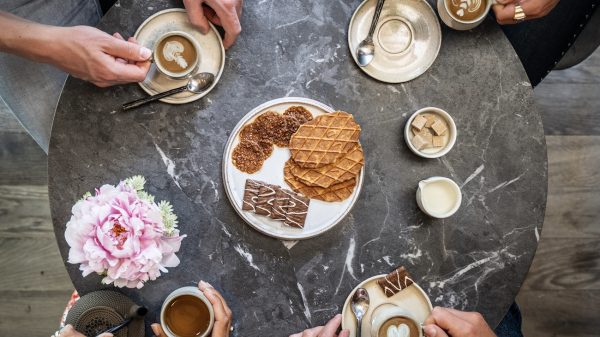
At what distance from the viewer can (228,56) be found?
6.39 feet

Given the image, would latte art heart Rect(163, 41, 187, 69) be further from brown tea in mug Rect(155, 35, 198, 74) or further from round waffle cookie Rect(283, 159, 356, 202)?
round waffle cookie Rect(283, 159, 356, 202)

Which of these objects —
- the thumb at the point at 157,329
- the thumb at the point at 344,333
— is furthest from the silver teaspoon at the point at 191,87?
the thumb at the point at 344,333

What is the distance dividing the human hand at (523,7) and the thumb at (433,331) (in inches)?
49.0

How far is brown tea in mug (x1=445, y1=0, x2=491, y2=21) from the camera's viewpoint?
74.1 inches

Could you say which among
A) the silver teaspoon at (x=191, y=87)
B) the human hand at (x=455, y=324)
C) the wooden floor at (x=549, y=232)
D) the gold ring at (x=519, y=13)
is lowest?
the wooden floor at (x=549, y=232)

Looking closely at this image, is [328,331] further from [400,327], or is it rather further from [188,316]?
[188,316]

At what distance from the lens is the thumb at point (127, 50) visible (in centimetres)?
178

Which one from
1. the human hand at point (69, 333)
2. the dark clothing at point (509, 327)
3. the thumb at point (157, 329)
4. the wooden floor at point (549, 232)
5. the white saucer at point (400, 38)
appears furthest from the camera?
the wooden floor at point (549, 232)

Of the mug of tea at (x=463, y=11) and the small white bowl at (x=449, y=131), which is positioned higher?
the mug of tea at (x=463, y=11)

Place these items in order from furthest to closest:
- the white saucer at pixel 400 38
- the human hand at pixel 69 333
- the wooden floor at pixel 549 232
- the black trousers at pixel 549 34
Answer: the wooden floor at pixel 549 232, the black trousers at pixel 549 34, the white saucer at pixel 400 38, the human hand at pixel 69 333

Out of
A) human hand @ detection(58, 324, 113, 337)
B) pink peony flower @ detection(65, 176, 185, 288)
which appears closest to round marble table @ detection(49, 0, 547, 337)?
human hand @ detection(58, 324, 113, 337)

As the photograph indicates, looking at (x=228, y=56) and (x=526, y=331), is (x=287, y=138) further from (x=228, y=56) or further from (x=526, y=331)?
(x=526, y=331)

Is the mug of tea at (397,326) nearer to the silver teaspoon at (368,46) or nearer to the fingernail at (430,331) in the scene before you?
the fingernail at (430,331)

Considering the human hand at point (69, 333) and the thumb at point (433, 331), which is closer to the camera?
the human hand at point (69, 333)
